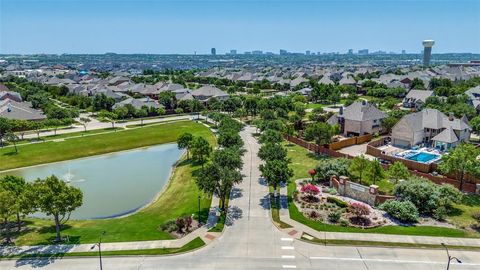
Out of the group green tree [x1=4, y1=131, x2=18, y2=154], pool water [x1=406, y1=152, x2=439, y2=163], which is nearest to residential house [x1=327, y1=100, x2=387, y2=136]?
pool water [x1=406, y1=152, x2=439, y2=163]

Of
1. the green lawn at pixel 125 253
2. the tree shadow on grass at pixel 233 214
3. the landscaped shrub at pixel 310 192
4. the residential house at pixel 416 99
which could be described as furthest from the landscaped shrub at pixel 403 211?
the residential house at pixel 416 99

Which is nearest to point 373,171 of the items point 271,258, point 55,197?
point 271,258

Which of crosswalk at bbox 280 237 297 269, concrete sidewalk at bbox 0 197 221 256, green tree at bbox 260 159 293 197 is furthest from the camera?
green tree at bbox 260 159 293 197

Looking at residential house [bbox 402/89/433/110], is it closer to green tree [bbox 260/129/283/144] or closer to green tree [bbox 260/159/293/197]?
green tree [bbox 260/129/283/144]

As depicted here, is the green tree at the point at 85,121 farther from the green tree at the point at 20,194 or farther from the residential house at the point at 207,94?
the green tree at the point at 20,194

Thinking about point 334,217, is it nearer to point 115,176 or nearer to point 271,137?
point 271,137

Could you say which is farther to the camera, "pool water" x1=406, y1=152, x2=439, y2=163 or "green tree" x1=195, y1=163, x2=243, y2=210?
"pool water" x1=406, y1=152, x2=439, y2=163

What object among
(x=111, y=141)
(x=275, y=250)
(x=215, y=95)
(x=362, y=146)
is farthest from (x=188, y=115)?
(x=275, y=250)
